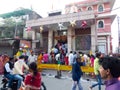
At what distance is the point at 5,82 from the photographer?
9.88 m

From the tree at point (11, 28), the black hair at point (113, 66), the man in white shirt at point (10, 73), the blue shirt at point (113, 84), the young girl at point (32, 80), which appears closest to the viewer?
the blue shirt at point (113, 84)

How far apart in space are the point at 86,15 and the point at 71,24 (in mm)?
1835

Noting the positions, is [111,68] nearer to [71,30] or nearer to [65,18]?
[65,18]

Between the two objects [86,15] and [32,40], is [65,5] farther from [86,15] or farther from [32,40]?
[86,15]

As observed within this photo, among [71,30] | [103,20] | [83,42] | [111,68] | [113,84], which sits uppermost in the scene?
[103,20]

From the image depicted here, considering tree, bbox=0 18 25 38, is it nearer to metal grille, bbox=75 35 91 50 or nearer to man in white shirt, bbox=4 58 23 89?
metal grille, bbox=75 35 91 50

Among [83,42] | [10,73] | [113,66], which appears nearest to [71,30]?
[83,42]

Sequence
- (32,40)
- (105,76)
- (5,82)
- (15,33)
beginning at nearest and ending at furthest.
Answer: (105,76) → (5,82) → (32,40) → (15,33)

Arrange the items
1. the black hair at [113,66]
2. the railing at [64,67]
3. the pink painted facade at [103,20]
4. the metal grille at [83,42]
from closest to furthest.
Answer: the black hair at [113,66] < the railing at [64,67] < the metal grille at [83,42] < the pink painted facade at [103,20]

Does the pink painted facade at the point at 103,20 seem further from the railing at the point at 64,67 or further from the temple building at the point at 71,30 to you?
the railing at the point at 64,67

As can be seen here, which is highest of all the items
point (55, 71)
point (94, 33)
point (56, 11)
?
point (56, 11)

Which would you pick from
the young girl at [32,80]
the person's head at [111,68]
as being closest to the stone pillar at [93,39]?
the young girl at [32,80]

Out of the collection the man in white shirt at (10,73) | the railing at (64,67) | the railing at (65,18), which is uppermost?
the railing at (65,18)

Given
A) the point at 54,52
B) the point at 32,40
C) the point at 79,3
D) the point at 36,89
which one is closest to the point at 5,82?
the point at 36,89
